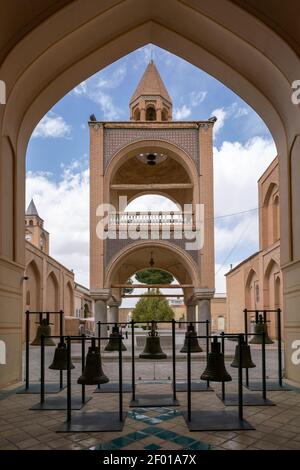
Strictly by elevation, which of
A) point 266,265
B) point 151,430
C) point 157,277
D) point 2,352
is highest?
point 266,265

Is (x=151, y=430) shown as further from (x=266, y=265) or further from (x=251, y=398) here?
(x=266, y=265)

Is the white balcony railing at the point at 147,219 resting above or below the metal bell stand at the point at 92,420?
above

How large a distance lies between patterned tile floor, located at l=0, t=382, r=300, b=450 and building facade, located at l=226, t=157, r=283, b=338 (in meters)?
15.1

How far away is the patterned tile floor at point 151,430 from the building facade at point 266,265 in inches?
596

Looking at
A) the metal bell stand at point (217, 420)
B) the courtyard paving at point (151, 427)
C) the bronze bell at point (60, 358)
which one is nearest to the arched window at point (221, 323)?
Answer: the courtyard paving at point (151, 427)

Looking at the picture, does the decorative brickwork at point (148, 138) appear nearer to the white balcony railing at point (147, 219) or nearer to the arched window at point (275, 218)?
the white balcony railing at point (147, 219)

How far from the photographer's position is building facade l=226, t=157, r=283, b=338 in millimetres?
22266

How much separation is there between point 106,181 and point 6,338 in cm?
1139

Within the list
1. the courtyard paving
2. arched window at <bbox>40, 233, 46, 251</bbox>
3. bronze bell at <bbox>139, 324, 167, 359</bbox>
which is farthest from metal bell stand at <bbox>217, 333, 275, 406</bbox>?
arched window at <bbox>40, 233, 46, 251</bbox>

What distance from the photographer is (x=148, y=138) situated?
18.6 meters

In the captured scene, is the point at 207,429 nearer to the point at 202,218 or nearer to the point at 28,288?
the point at 202,218

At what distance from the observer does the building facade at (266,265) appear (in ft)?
73.0

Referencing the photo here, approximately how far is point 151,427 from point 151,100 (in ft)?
63.6

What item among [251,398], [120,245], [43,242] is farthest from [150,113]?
[43,242]
